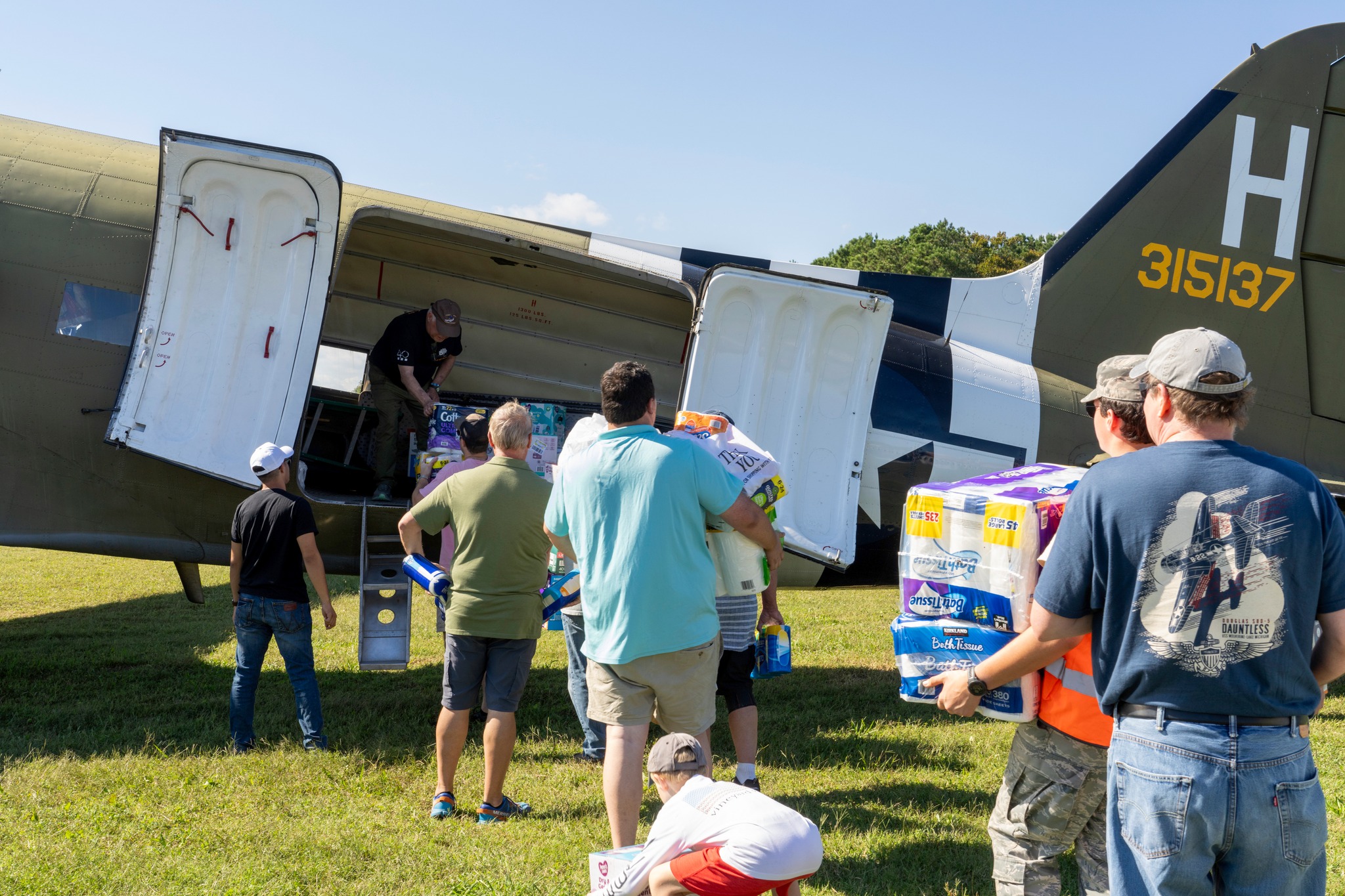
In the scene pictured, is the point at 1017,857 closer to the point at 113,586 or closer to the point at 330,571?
the point at 330,571

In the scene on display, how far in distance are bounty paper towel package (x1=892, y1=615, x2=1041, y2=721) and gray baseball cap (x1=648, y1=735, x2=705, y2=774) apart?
68cm

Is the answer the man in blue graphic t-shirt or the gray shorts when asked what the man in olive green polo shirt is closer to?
the gray shorts

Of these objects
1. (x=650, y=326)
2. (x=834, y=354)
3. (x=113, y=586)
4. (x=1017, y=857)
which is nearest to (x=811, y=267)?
(x=834, y=354)

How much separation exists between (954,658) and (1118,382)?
0.96 metres

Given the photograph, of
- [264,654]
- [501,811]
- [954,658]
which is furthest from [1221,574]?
[264,654]

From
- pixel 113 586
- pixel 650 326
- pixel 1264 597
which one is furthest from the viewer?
pixel 113 586


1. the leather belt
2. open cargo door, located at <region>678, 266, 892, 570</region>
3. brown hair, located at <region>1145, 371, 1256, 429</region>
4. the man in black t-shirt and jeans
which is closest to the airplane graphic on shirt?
the leather belt

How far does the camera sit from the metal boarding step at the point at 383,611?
5555mm

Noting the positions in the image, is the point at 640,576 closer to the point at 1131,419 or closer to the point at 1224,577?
the point at 1131,419

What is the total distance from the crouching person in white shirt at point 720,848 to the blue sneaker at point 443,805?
72.6 inches

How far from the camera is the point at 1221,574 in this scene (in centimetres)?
221

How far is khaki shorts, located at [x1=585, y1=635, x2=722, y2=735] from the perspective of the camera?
3.48 m

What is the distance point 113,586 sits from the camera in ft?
41.9

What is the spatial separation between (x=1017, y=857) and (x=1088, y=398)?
141 centimetres
